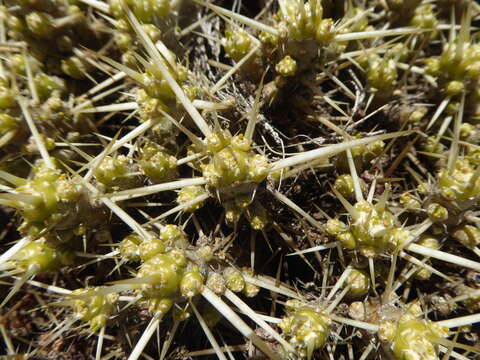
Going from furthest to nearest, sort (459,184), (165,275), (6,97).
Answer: (6,97) < (459,184) < (165,275)

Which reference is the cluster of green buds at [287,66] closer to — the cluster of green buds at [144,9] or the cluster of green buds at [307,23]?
the cluster of green buds at [307,23]

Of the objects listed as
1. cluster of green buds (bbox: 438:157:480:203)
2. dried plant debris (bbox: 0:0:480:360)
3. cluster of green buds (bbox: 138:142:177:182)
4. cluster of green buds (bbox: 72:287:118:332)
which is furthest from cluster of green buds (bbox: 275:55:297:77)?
cluster of green buds (bbox: 72:287:118:332)

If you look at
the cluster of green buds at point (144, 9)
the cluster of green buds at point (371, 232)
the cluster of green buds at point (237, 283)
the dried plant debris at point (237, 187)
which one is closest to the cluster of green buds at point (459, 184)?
the dried plant debris at point (237, 187)

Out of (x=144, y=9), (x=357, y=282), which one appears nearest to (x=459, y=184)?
(x=357, y=282)

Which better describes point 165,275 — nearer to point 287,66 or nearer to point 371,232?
point 371,232

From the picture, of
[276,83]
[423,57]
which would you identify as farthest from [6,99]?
[423,57]
